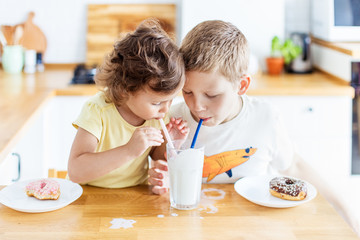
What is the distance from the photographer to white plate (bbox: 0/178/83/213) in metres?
1.24

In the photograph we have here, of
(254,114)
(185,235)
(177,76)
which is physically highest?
(177,76)

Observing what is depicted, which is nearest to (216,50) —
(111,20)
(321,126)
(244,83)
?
(244,83)

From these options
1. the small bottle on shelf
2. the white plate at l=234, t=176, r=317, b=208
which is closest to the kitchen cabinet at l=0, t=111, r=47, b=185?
the small bottle on shelf

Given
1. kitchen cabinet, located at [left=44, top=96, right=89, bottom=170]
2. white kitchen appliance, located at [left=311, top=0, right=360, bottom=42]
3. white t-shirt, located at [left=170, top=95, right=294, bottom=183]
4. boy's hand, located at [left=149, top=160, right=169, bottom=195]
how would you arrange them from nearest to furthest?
boy's hand, located at [left=149, top=160, right=169, bottom=195], white t-shirt, located at [left=170, top=95, right=294, bottom=183], kitchen cabinet, located at [left=44, top=96, right=89, bottom=170], white kitchen appliance, located at [left=311, top=0, right=360, bottom=42]

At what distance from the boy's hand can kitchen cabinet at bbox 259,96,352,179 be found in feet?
4.59

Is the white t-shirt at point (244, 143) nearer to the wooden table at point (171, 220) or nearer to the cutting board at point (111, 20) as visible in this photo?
the wooden table at point (171, 220)

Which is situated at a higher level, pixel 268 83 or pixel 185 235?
pixel 268 83

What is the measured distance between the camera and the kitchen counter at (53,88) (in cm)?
222

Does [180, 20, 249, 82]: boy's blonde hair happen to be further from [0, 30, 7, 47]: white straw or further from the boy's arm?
[0, 30, 7, 47]: white straw

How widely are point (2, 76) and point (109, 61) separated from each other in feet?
6.04

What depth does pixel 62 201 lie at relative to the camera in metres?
1.29

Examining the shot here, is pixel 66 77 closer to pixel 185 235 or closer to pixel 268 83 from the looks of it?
pixel 268 83

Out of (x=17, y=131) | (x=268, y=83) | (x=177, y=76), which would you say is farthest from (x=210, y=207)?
(x=268, y=83)

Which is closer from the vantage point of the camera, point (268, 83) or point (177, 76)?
point (177, 76)
